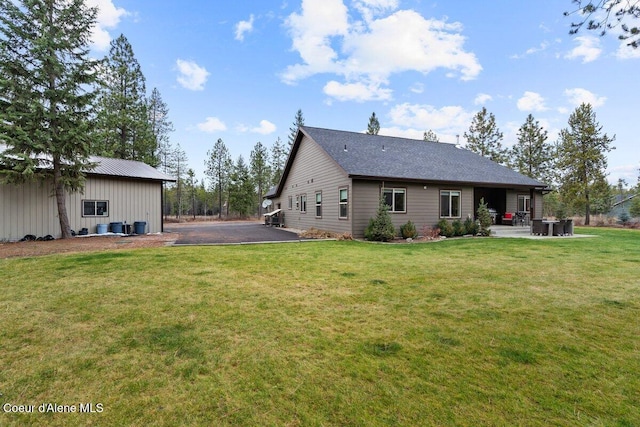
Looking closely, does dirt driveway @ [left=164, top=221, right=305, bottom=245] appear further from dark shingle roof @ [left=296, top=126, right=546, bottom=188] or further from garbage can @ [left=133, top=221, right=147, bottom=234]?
dark shingle roof @ [left=296, top=126, right=546, bottom=188]

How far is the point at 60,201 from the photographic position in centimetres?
1179

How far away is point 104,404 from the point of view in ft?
6.64

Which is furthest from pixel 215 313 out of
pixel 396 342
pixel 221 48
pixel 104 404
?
pixel 221 48

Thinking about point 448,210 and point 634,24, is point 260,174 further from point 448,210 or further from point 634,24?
point 634,24

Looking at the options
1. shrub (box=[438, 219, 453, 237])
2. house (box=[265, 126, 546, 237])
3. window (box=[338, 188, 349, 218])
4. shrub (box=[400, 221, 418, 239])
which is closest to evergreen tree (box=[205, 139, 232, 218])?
house (box=[265, 126, 546, 237])

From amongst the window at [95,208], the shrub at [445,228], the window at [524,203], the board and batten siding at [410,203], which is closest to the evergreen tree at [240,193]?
the window at [95,208]

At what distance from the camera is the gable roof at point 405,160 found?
43.1ft

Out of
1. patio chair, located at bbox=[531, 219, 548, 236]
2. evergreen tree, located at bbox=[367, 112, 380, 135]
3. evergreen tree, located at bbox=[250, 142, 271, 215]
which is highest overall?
evergreen tree, located at bbox=[367, 112, 380, 135]

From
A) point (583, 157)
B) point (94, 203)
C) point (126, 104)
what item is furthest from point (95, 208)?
point (583, 157)

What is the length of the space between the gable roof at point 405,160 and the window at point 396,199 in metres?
0.64

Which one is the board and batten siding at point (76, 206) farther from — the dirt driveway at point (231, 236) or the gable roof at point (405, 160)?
the gable roof at point (405, 160)

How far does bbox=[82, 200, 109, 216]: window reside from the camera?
1348 cm

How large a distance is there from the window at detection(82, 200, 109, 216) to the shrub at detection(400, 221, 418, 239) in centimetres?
1383

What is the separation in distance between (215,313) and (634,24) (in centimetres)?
672
